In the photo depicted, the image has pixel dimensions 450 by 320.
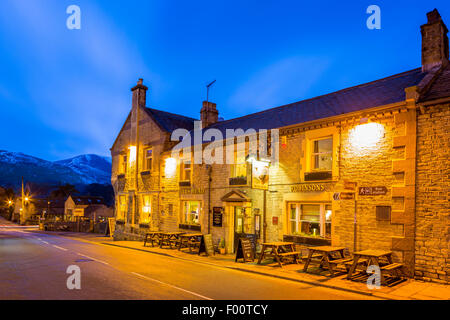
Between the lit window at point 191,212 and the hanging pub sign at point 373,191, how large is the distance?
10478 millimetres

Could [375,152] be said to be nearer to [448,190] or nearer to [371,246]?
[448,190]

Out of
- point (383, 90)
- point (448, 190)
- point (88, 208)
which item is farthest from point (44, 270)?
point (88, 208)

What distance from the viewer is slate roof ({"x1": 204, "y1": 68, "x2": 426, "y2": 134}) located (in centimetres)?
1322

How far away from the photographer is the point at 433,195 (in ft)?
35.0

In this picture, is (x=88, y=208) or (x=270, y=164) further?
(x=88, y=208)

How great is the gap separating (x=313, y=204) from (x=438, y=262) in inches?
198

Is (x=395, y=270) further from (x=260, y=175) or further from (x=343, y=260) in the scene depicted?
(x=260, y=175)

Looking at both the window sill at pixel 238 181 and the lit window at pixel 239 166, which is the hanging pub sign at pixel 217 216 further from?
the lit window at pixel 239 166

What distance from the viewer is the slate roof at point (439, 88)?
35.7 ft

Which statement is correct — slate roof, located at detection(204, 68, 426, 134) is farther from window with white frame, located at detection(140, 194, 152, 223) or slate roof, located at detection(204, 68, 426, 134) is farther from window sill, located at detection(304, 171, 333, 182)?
window with white frame, located at detection(140, 194, 152, 223)

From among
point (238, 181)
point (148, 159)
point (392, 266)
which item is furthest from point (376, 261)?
point (148, 159)

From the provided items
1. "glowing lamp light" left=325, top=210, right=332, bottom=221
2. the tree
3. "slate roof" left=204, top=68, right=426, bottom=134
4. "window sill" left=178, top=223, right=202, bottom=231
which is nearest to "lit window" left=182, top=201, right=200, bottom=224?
"window sill" left=178, top=223, right=202, bottom=231

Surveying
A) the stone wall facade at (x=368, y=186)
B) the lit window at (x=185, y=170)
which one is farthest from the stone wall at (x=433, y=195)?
the lit window at (x=185, y=170)
